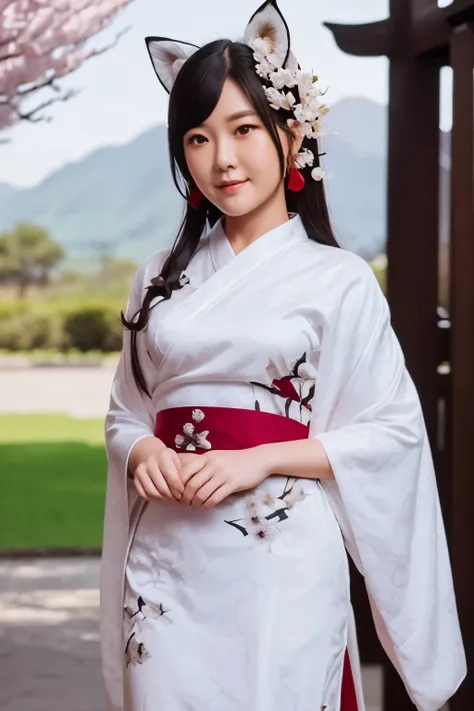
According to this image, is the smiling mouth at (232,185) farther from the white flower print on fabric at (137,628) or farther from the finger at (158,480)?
the white flower print on fabric at (137,628)

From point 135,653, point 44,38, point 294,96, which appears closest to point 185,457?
point 135,653

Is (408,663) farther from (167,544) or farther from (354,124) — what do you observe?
(354,124)

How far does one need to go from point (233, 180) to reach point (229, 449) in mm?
374

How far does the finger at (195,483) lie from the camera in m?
1.39

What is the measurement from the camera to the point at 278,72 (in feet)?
4.95

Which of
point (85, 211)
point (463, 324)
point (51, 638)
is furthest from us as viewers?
point (85, 211)

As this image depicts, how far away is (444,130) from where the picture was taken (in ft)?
9.52

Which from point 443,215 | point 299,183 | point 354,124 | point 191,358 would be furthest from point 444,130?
point 354,124

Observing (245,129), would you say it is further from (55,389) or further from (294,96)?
(55,389)

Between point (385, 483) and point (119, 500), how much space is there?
400mm

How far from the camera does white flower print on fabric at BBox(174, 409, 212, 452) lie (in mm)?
1501

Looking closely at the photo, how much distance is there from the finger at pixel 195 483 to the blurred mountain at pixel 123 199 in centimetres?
729

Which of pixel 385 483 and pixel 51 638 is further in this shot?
pixel 51 638

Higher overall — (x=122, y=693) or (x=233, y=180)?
(x=233, y=180)
